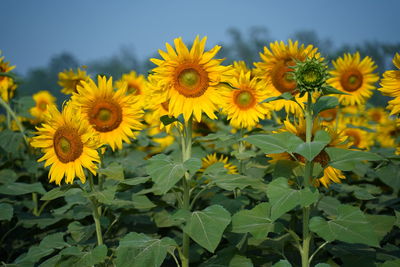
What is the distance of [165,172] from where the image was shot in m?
2.24

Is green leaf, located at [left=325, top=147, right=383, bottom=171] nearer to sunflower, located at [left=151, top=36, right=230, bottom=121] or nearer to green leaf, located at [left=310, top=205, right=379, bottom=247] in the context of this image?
green leaf, located at [left=310, top=205, right=379, bottom=247]

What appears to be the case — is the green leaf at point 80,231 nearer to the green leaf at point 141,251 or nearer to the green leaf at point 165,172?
the green leaf at point 141,251

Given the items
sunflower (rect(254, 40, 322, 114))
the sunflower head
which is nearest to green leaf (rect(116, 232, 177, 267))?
the sunflower head

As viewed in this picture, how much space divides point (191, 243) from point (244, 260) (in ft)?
2.70

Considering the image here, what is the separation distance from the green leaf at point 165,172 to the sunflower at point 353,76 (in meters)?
2.61

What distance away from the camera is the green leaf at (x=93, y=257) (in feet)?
8.08

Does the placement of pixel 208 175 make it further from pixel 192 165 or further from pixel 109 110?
pixel 109 110

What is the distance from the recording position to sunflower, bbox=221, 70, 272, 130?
11.1 ft

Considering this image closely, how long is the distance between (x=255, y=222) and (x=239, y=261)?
1.21ft

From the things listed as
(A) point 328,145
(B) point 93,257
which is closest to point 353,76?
(A) point 328,145

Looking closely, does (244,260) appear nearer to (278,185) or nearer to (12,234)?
(278,185)

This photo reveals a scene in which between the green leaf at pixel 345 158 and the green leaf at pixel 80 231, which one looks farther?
the green leaf at pixel 80 231

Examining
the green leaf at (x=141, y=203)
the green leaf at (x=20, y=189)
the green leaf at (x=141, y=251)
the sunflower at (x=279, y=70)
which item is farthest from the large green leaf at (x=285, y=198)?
the green leaf at (x=20, y=189)

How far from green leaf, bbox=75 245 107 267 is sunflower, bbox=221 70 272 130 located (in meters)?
1.48
